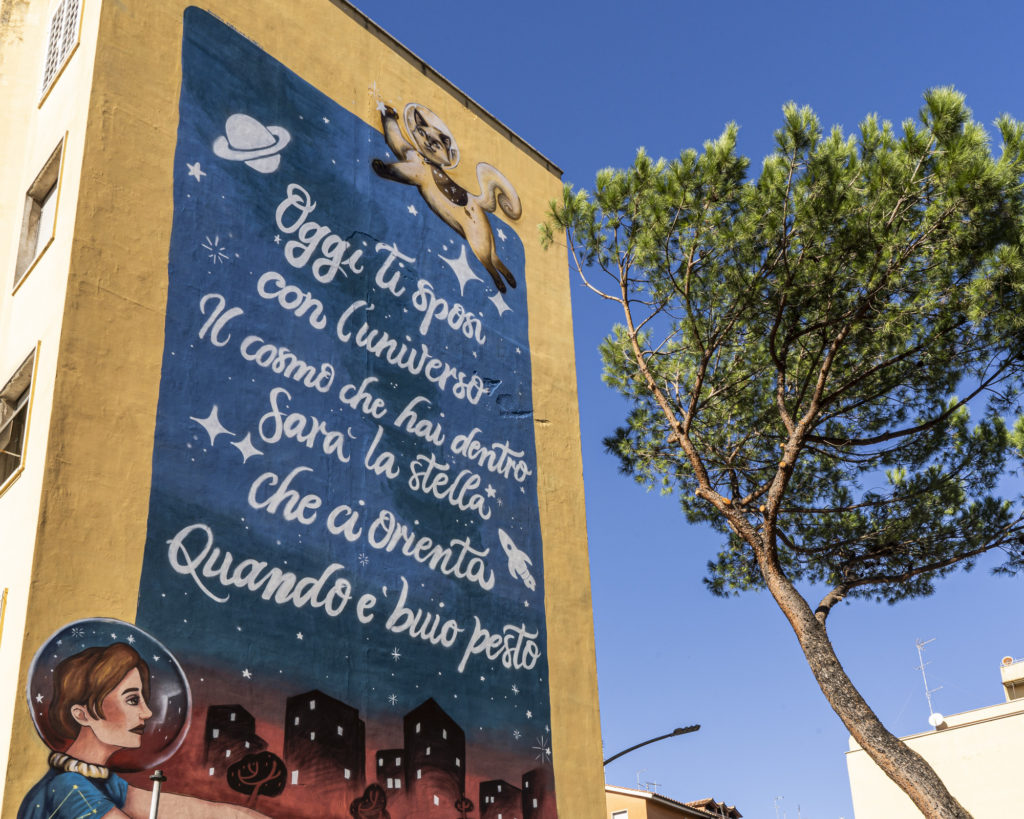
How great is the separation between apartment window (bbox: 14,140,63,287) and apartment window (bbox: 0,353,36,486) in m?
1.17

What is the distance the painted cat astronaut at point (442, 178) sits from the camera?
43.4 feet

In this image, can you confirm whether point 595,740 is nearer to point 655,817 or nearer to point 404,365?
point 404,365

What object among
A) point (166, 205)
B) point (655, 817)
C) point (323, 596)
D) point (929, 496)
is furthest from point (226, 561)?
point (655, 817)

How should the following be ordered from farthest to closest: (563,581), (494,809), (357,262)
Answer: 1. (563,581)
2. (357,262)
3. (494,809)

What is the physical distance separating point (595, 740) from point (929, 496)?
21.8 feet

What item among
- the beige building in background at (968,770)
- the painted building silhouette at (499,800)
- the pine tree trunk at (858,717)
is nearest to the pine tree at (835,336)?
the pine tree trunk at (858,717)

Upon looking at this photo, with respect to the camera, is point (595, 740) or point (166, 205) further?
point (595, 740)

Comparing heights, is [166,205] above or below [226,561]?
above

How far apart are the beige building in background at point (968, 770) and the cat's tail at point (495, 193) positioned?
13.8m

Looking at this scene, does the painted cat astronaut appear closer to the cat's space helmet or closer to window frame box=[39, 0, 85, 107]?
the cat's space helmet

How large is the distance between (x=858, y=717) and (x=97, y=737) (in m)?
8.12

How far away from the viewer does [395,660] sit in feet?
34.8

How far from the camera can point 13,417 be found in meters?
9.81

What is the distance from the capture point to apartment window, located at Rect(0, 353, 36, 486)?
31.6ft
